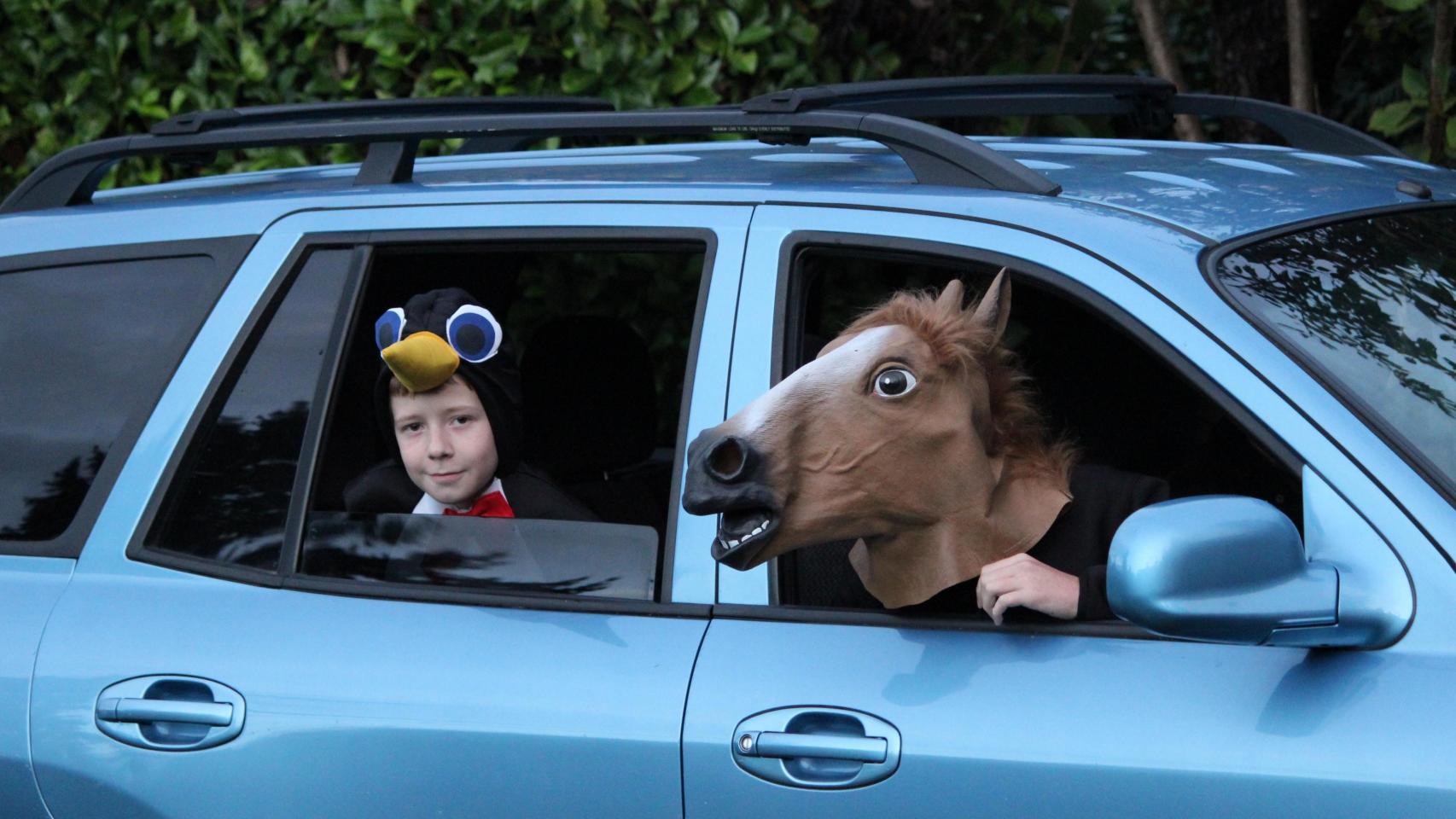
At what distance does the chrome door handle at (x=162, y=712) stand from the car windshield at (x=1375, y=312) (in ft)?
5.12

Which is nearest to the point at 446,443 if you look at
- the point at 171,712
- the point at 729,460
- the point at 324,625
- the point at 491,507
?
the point at 491,507

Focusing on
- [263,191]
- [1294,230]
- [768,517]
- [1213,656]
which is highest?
[263,191]

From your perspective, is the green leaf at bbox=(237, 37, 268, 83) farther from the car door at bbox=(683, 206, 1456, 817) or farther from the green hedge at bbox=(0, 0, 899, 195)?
the car door at bbox=(683, 206, 1456, 817)

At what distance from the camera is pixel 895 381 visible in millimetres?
2299

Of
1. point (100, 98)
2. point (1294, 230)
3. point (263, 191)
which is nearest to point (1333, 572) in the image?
point (1294, 230)

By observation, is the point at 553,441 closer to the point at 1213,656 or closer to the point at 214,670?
the point at 214,670

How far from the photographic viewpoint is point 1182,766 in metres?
2.06

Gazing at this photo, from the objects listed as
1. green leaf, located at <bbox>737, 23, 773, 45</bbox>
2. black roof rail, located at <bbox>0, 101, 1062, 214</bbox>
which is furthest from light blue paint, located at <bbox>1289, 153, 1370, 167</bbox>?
green leaf, located at <bbox>737, 23, 773, 45</bbox>

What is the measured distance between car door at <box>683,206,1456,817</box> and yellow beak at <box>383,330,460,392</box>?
665 millimetres

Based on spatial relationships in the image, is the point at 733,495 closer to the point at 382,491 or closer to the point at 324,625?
the point at 324,625

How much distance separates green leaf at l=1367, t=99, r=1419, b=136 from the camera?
502 centimetres

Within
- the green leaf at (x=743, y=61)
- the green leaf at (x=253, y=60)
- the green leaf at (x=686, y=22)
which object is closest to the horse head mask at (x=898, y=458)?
the green leaf at (x=743, y=61)

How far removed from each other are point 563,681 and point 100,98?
4.24 metres

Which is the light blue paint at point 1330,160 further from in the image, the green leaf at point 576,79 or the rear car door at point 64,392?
the green leaf at point 576,79
